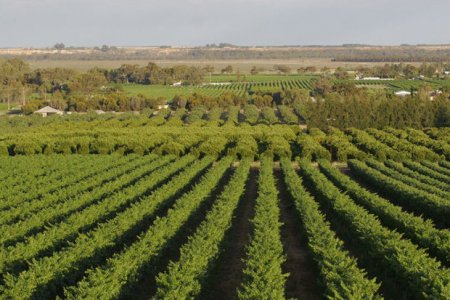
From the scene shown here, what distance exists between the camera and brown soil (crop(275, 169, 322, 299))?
53.2 ft

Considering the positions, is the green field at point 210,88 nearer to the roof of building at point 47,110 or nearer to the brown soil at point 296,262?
the roof of building at point 47,110

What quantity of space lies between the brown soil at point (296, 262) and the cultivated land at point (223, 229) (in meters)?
0.07

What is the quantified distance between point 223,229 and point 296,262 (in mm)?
3523

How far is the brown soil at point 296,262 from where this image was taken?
16.2 metres

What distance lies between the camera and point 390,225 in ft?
70.6

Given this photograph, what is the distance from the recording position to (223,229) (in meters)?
18.7

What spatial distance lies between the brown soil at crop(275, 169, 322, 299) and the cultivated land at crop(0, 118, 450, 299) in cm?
7

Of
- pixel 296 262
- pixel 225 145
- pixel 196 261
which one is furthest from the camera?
pixel 225 145

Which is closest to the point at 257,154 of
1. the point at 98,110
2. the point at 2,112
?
the point at 98,110

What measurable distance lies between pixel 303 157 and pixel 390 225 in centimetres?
2066

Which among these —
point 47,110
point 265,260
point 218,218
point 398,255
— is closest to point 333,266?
point 265,260

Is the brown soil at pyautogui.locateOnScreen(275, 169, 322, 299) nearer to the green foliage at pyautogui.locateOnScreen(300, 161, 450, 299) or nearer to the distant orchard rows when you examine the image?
the green foliage at pyautogui.locateOnScreen(300, 161, 450, 299)

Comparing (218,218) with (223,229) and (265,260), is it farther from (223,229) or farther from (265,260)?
(265,260)

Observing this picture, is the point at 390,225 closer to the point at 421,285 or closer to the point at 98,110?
the point at 421,285
